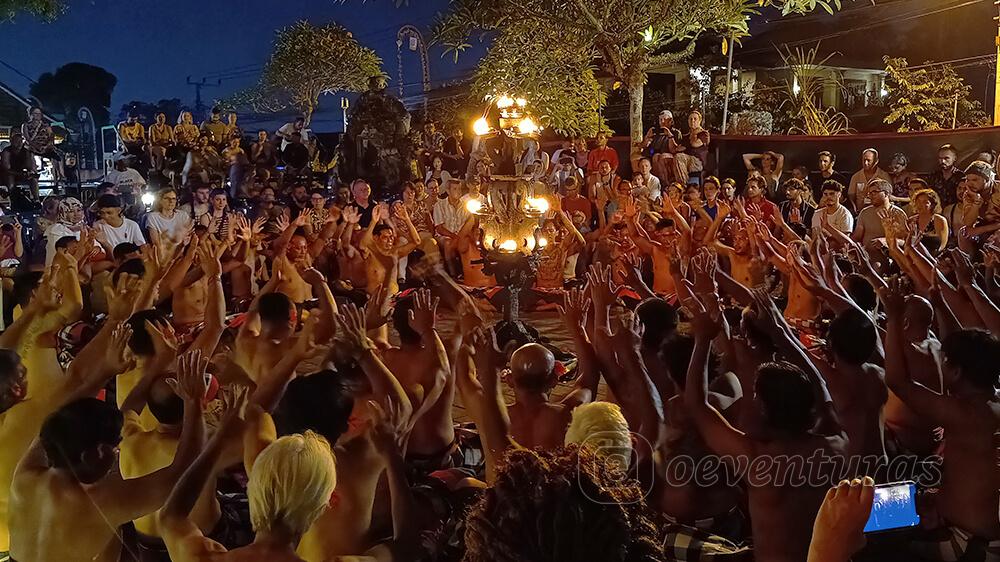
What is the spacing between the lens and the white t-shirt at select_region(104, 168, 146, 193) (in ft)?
43.8

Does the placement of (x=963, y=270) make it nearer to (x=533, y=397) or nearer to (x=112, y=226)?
(x=533, y=397)

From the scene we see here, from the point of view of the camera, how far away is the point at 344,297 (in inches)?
322

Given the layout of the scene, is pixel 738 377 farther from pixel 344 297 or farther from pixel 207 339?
pixel 344 297

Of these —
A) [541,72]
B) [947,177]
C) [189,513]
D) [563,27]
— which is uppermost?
[563,27]

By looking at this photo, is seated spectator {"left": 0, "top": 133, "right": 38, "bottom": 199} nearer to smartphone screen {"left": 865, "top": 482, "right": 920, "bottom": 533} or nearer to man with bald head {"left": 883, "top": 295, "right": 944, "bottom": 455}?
man with bald head {"left": 883, "top": 295, "right": 944, "bottom": 455}

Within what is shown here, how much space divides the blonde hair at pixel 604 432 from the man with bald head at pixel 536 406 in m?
0.99

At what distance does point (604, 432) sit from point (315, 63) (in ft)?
62.4

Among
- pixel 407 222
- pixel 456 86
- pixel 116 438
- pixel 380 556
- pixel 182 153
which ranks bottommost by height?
pixel 380 556

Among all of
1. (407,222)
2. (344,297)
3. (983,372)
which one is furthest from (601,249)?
(983,372)

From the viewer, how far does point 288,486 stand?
2.29 metres

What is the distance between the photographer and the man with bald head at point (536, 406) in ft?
11.9

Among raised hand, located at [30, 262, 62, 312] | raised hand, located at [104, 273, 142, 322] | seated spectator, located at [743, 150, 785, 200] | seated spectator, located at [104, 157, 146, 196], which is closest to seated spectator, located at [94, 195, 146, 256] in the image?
raised hand, located at [104, 273, 142, 322]

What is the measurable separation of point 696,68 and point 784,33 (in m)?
2.76

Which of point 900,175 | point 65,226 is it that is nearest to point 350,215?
point 65,226
